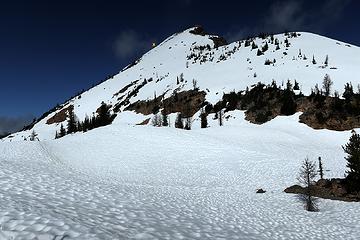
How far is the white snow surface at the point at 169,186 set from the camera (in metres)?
11.5

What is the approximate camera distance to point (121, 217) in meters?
12.8

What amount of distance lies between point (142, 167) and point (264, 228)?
1405 inches

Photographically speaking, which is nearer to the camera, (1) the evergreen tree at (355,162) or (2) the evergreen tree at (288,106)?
(1) the evergreen tree at (355,162)

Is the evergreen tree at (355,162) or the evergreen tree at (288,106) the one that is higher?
the evergreen tree at (288,106)

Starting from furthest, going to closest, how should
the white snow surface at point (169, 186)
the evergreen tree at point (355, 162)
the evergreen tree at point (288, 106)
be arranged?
the evergreen tree at point (288, 106) < the evergreen tree at point (355, 162) < the white snow surface at point (169, 186)

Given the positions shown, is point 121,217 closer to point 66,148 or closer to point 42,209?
point 42,209


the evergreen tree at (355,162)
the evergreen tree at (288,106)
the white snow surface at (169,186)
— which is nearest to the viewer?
the white snow surface at (169,186)

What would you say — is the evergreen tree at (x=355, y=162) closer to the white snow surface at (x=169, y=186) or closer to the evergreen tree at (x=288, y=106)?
the white snow surface at (x=169, y=186)

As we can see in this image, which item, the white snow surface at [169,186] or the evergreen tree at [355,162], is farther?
the evergreen tree at [355,162]

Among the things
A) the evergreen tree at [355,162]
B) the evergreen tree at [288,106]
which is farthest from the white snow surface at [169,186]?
the evergreen tree at [355,162]

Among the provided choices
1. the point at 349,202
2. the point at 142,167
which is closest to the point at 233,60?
the point at 142,167

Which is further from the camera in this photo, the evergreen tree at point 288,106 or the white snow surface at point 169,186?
the evergreen tree at point 288,106

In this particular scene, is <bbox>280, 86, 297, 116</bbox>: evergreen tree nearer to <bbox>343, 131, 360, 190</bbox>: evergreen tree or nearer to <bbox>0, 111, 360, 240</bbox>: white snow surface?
<bbox>0, 111, 360, 240</bbox>: white snow surface

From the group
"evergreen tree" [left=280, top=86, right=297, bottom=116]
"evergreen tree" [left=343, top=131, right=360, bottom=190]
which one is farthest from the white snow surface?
"evergreen tree" [left=343, top=131, right=360, bottom=190]
